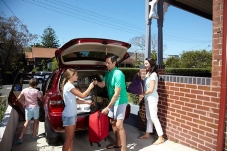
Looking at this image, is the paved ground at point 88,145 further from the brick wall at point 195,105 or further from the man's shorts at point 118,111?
the man's shorts at point 118,111

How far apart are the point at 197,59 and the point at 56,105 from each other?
97.1ft

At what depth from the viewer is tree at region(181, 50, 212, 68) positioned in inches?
1079

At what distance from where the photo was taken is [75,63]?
139 inches

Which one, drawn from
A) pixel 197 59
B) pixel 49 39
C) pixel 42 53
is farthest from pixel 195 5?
pixel 49 39

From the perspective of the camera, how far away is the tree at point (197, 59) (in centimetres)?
2741

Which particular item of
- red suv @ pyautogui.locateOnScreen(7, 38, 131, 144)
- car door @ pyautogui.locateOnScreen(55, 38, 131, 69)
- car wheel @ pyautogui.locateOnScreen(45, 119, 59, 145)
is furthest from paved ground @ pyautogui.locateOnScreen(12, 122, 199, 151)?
car door @ pyautogui.locateOnScreen(55, 38, 131, 69)

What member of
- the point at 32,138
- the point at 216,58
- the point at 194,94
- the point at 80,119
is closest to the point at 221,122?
the point at 194,94

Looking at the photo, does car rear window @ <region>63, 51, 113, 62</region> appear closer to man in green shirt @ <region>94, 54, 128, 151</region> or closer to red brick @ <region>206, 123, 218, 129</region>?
man in green shirt @ <region>94, 54, 128, 151</region>

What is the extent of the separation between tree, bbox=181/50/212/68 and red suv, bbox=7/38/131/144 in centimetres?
2739

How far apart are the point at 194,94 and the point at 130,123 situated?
2.19 m

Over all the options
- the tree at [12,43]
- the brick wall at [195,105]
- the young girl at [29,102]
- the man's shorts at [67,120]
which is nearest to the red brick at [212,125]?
the brick wall at [195,105]

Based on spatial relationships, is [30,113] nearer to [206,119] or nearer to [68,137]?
[68,137]

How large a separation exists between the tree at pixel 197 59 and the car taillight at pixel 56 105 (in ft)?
93.2

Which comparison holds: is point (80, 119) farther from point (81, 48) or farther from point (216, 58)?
point (216, 58)
